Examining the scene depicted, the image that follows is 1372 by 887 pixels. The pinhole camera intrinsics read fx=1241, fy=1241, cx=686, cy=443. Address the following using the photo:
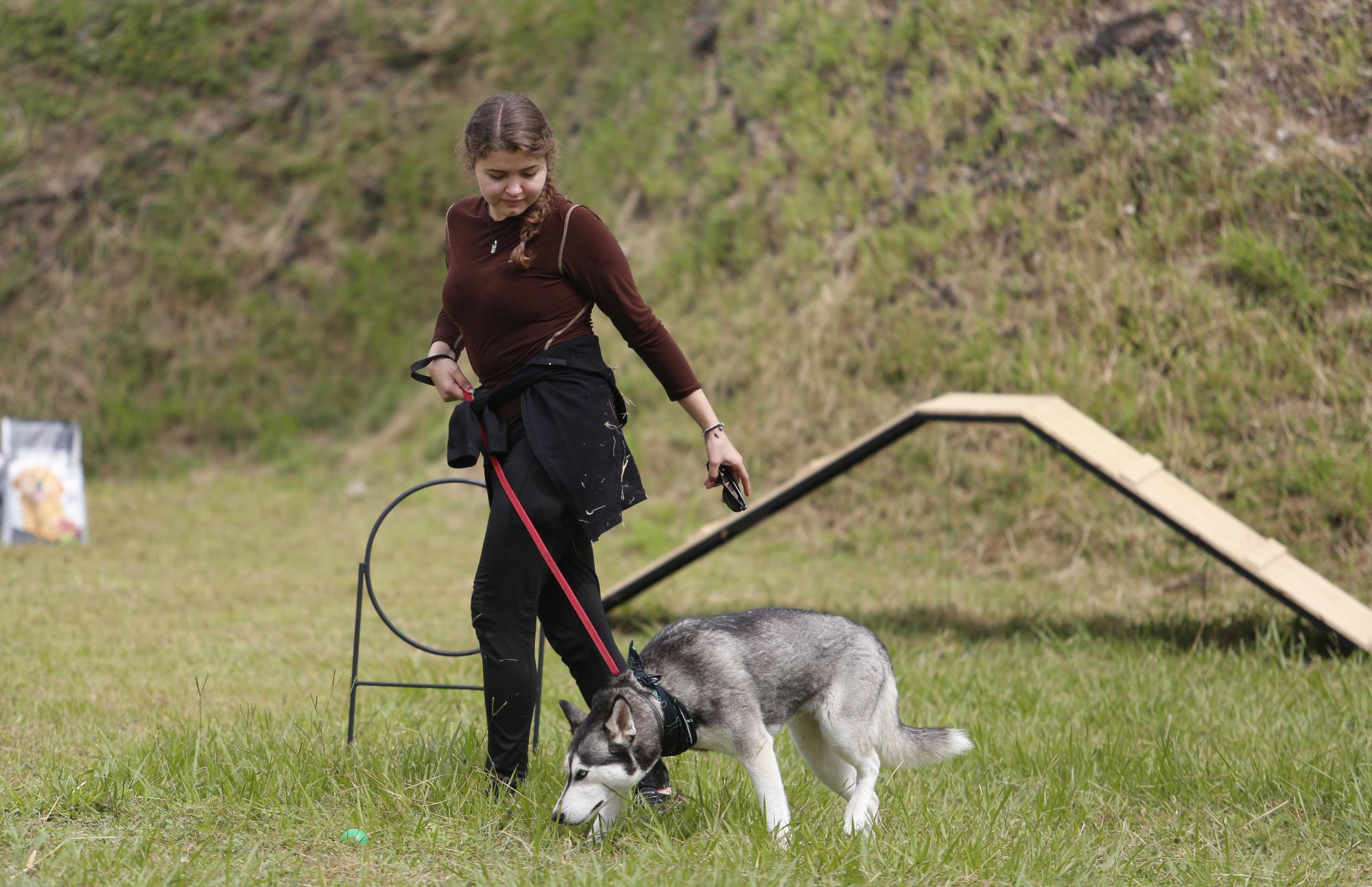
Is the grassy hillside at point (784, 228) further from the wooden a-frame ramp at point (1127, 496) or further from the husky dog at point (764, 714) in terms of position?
the husky dog at point (764, 714)

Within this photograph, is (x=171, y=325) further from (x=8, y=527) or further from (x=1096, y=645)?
(x=1096, y=645)

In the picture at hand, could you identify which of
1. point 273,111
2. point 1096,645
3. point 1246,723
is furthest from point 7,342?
point 1246,723

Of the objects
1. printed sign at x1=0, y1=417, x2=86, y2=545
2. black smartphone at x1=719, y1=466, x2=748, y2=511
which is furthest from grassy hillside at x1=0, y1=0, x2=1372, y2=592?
black smartphone at x1=719, y1=466, x2=748, y2=511

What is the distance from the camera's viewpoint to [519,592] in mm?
3508

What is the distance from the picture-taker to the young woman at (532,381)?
11.2ft

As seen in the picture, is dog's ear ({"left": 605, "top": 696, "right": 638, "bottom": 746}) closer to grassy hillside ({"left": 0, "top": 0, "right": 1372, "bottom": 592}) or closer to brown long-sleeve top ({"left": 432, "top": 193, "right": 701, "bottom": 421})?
brown long-sleeve top ({"left": 432, "top": 193, "right": 701, "bottom": 421})

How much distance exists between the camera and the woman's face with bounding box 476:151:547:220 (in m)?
3.33

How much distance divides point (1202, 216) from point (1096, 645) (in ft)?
11.5

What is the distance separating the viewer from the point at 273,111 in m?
14.0

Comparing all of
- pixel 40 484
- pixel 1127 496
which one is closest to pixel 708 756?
pixel 1127 496

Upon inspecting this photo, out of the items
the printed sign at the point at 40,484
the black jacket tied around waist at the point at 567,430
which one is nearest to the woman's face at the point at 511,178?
the black jacket tied around waist at the point at 567,430

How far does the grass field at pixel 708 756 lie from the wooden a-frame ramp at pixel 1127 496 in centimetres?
29

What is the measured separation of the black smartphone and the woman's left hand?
0.06 ft

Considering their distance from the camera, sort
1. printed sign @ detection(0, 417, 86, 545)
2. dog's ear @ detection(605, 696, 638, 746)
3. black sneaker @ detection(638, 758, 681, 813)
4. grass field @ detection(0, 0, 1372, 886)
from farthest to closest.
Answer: printed sign @ detection(0, 417, 86, 545) → grass field @ detection(0, 0, 1372, 886) → black sneaker @ detection(638, 758, 681, 813) → dog's ear @ detection(605, 696, 638, 746)
